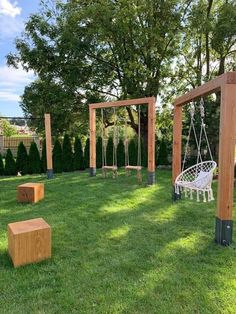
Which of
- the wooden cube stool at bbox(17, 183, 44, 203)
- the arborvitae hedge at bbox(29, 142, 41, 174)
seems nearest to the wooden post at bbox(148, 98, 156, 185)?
the wooden cube stool at bbox(17, 183, 44, 203)

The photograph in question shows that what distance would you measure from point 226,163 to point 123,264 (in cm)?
147

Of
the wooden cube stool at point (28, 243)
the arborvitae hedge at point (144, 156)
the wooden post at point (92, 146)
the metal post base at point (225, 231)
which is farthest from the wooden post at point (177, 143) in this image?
the arborvitae hedge at point (144, 156)

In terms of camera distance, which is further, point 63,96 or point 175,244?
point 63,96

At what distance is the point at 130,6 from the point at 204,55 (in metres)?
3.23

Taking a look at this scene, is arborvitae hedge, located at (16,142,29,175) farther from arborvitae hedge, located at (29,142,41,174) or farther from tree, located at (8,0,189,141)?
tree, located at (8,0,189,141)

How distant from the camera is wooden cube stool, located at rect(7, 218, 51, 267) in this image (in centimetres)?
279

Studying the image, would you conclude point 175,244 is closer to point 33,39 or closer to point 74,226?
point 74,226

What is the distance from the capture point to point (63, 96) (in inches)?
402

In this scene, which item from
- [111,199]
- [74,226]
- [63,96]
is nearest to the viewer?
[74,226]

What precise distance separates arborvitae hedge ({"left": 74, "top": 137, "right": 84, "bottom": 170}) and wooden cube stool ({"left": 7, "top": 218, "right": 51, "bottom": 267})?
6.88 metres

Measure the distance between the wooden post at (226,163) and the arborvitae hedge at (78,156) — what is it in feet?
22.9

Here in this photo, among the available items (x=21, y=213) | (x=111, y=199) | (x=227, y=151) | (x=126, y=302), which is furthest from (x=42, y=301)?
(x=111, y=199)

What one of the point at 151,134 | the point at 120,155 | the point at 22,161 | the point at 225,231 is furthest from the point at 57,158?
the point at 225,231

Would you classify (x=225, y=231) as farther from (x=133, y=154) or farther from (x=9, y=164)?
(x=133, y=154)
